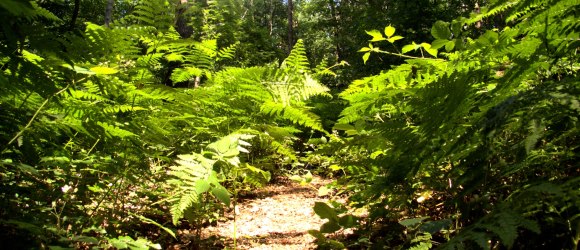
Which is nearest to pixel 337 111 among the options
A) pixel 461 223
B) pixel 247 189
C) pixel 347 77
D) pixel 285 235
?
pixel 247 189

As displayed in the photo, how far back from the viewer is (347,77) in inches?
493

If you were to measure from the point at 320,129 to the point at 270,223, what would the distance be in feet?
4.82

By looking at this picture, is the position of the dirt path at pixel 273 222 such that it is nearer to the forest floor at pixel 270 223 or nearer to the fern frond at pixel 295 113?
the forest floor at pixel 270 223

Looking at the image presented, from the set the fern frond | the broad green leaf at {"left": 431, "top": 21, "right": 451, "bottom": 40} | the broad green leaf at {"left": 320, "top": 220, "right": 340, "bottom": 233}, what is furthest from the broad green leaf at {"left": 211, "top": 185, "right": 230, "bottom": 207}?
the broad green leaf at {"left": 431, "top": 21, "right": 451, "bottom": 40}

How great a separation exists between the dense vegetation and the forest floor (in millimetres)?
213

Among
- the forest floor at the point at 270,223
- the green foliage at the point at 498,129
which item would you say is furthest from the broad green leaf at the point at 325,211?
the forest floor at the point at 270,223

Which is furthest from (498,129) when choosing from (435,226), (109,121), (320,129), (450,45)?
(109,121)

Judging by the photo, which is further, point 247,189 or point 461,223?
point 247,189

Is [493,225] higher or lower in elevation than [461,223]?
higher

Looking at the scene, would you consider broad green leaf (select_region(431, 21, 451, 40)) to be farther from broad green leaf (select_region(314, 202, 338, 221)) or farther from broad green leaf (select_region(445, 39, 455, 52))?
broad green leaf (select_region(314, 202, 338, 221))

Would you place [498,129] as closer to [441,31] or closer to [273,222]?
[441,31]

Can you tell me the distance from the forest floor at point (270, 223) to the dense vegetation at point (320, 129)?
8.4 inches

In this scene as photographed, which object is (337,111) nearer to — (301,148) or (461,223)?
(301,148)

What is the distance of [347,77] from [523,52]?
11.2 meters
